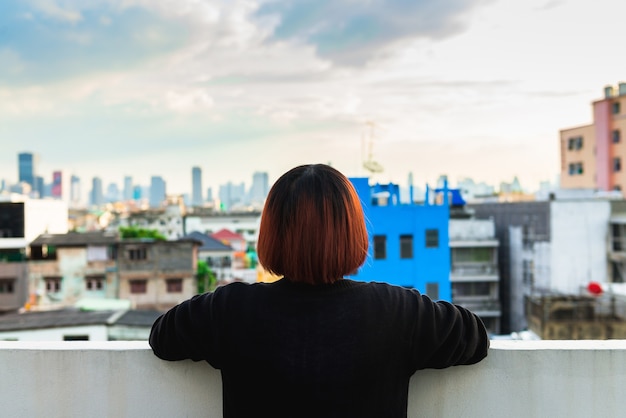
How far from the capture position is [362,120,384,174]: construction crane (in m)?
15.9

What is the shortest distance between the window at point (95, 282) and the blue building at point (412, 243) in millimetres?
9052

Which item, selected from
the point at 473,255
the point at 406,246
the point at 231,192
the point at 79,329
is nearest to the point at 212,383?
the point at 79,329

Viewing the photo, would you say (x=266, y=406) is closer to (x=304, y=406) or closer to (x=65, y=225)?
(x=304, y=406)

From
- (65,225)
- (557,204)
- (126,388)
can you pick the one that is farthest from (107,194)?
(126,388)

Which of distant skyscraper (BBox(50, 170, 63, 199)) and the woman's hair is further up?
distant skyscraper (BBox(50, 170, 63, 199))

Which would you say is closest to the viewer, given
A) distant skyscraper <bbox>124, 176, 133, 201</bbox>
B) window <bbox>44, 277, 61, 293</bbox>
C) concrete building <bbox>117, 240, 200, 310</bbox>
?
concrete building <bbox>117, 240, 200, 310</bbox>

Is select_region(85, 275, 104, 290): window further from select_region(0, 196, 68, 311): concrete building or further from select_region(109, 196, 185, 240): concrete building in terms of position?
select_region(109, 196, 185, 240): concrete building

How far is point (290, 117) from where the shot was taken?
29.1 metres

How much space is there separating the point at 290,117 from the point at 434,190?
14.8 meters

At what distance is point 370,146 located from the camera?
1673cm

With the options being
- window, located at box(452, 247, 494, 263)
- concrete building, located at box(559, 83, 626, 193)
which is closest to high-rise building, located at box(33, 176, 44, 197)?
concrete building, located at box(559, 83, 626, 193)

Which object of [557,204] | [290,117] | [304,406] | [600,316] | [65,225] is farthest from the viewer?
[290,117]

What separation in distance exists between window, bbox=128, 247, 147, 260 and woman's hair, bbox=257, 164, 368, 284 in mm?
17049

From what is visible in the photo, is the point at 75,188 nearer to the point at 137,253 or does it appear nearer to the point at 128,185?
the point at 128,185
